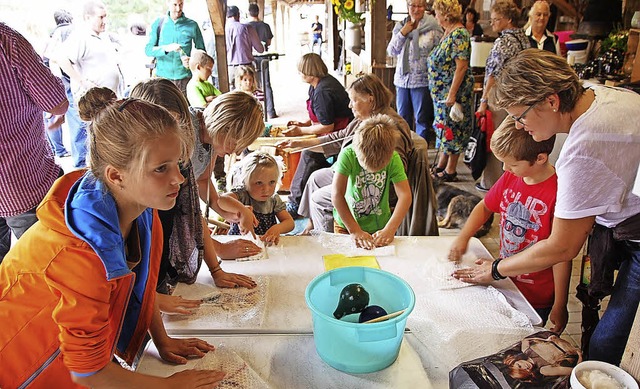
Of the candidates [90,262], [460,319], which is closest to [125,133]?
[90,262]

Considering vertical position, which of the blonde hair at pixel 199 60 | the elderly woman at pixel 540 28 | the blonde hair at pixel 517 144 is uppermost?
the elderly woman at pixel 540 28

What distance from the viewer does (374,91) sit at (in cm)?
265

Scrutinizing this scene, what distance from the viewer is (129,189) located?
101 cm

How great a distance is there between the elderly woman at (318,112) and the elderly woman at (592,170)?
89.6 inches

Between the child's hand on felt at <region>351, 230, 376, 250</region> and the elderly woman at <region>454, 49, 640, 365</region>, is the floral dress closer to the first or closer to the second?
the child's hand on felt at <region>351, 230, 376, 250</region>

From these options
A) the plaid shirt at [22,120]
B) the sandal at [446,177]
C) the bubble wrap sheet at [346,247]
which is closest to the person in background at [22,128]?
the plaid shirt at [22,120]

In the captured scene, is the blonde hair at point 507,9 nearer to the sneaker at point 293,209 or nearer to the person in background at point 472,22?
the sneaker at point 293,209

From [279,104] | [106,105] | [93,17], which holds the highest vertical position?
[93,17]

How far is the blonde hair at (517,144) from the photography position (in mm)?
1501

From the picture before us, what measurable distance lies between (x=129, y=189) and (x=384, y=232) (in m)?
1.03

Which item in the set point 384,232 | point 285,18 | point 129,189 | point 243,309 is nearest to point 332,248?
point 384,232

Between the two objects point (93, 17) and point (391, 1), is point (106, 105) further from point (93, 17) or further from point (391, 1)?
point (391, 1)

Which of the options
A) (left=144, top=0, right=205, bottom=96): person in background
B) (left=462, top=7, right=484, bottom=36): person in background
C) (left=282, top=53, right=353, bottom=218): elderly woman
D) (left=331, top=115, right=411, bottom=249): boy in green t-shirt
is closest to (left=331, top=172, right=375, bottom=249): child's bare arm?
(left=331, top=115, right=411, bottom=249): boy in green t-shirt

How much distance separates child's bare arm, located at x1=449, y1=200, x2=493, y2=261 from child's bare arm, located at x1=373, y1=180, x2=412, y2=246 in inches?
9.3
